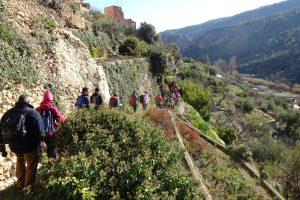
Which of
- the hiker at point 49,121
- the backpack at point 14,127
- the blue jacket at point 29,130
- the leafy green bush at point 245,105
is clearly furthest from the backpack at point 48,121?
the leafy green bush at point 245,105

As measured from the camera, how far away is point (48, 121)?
8.78 metres

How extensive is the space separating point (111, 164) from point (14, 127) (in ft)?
7.50

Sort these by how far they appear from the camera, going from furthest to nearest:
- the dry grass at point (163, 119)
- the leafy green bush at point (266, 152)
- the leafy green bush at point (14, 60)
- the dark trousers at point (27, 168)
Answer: the leafy green bush at point (266, 152) < the dry grass at point (163, 119) < the leafy green bush at point (14, 60) < the dark trousers at point (27, 168)

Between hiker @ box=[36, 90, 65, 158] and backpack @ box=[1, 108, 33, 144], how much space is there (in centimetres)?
116

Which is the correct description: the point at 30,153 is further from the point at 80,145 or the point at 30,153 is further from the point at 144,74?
the point at 144,74

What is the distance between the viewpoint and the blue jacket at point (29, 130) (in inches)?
300

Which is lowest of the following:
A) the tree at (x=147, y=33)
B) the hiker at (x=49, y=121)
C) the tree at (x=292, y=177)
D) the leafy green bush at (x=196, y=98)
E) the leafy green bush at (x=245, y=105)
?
the leafy green bush at (x=245, y=105)

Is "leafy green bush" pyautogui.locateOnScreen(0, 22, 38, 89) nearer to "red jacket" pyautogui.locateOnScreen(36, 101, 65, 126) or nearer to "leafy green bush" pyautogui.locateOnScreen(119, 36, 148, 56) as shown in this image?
"red jacket" pyautogui.locateOnScreen(36, 101, 65, 126)

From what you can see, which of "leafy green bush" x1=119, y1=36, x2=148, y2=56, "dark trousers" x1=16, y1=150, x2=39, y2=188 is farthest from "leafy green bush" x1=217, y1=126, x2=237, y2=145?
"dark trousers" x1=16, y1=150, x2=39, y2=188

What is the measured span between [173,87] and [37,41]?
16.0 m

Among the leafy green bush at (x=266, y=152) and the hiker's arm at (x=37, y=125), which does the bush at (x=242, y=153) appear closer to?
the hiker's arm at (x=37, y=125)

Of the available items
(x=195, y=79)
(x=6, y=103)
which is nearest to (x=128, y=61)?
(x=6, y=103)

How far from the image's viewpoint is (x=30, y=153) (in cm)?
798

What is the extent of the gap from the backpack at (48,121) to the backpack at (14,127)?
1.14 meters
